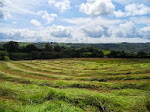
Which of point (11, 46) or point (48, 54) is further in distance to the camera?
point (11, 46)

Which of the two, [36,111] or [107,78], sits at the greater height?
[36,111]

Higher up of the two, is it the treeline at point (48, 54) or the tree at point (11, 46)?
the tree at point (11, 46)

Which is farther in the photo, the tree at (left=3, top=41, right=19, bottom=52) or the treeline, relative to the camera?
the tree at (left=3, top=41, right=19, bottom=52)

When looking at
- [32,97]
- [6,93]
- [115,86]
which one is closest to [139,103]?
[115,86]

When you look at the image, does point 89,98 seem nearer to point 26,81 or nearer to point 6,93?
point 6,93

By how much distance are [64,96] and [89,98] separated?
5.00 ft

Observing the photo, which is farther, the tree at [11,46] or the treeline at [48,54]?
the tree at [11,46]

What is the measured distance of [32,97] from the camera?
793 cm

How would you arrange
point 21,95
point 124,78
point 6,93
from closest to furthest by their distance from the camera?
point 21,95 < point 6,93 < point 124,78

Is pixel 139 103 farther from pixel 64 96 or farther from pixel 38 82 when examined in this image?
pixel 38 82

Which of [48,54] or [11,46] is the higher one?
[11,46]

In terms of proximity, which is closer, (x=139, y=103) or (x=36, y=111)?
(x=36, y=111)

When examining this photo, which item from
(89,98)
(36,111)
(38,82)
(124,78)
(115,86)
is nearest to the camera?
(36,111)

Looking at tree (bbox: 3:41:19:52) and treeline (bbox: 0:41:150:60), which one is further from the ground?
tree (bbox: 3:41:19:52)
